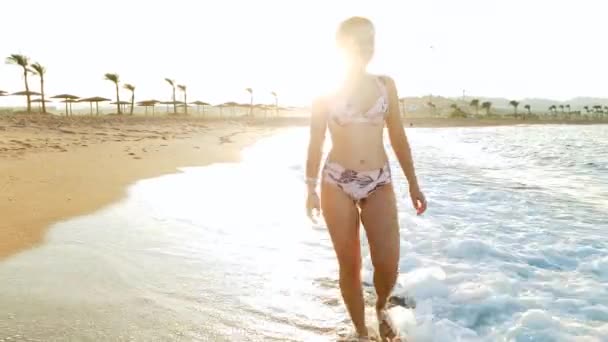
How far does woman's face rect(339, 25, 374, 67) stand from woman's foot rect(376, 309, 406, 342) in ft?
5.45

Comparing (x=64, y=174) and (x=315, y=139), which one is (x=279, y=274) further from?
(x=64, y=174)

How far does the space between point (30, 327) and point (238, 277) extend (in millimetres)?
1605

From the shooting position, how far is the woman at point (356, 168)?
2.81m

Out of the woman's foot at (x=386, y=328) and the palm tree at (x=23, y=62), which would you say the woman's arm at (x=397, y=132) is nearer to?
the woman's foot at (x=386, y=328)

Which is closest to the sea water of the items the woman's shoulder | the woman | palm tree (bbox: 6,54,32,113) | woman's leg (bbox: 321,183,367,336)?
woman's leg (bbox: 321,183,367,336)

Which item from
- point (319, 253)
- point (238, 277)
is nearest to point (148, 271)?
point (238, 277)

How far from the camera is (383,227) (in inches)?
112

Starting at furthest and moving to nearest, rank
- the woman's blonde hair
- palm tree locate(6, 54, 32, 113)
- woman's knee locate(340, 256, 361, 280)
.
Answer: palm tree locate(6, 54, 32, 113) → woman's knee locate(340, 256, 361, 280) → the woman's blonde hair

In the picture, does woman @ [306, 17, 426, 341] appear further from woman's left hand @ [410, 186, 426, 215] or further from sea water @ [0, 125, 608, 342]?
sea water @ [0, 125, 608, 342]

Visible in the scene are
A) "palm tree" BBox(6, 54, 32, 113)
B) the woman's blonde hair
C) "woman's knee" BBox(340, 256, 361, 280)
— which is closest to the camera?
the woman's blonde hair

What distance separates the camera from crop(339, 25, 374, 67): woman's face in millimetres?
2773

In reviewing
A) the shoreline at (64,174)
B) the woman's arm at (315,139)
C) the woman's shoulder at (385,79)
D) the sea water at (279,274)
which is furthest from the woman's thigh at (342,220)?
the shoreline at (64,174)

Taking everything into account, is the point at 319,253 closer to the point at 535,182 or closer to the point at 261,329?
the point at 261,329

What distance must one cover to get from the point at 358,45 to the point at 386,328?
1.84 metres
